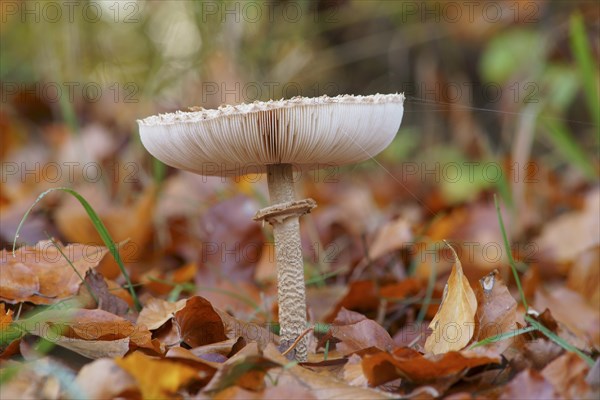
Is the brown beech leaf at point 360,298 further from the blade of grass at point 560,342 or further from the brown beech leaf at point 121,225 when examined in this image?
the brown beech leaf at point 121,225

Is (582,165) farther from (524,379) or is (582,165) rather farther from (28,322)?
(28,322)

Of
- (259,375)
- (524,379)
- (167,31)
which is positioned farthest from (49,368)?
(167,31)

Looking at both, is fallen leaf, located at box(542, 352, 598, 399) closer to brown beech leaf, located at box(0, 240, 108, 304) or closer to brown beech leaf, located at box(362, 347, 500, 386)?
brown beech leaf, located at box(362, 347, 500, 386)

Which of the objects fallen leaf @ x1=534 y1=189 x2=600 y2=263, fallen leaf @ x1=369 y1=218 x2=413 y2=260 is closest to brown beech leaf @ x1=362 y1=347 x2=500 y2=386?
fallen leaf @ x1=369 y1=218 x2=413 y2=260

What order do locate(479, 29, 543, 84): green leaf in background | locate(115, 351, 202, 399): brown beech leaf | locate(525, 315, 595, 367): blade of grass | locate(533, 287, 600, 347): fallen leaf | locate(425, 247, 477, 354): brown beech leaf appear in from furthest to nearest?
locate(479, 29, 543, 84): green leaf in background < locate(533, 287, 600, 347): fallen leaf < locate(425, 247, 477, 354): brown beech leaf < locate(525, 315, 595, 367): blade of grass < locate(115, 351, 202, 399): brown beech leaf

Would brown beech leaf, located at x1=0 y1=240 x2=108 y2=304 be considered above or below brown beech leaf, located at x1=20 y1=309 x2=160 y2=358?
above

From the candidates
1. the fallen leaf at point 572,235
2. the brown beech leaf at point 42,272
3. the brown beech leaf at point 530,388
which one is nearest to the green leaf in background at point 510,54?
the fallen leaf at point 572,235
